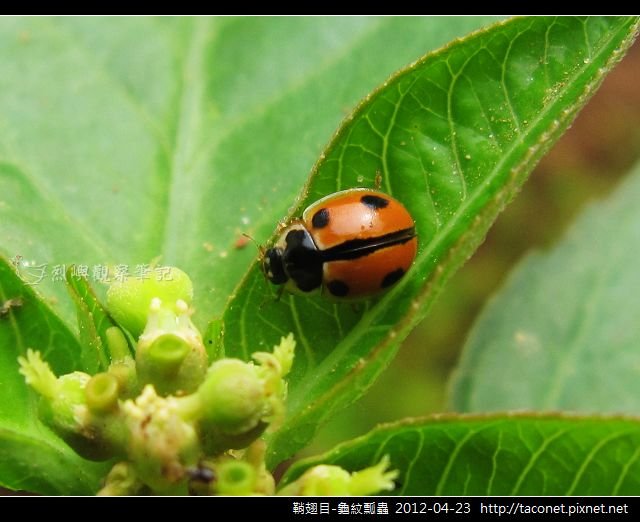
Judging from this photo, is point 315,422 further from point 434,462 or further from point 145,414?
point 145,414

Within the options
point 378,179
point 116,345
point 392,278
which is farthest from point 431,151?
point 116,345

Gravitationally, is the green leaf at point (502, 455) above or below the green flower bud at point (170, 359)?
below

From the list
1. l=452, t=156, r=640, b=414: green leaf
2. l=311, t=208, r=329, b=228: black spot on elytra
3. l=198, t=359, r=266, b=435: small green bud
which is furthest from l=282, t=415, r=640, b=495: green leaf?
l=452, t=156, r=640, b=414: green leaf

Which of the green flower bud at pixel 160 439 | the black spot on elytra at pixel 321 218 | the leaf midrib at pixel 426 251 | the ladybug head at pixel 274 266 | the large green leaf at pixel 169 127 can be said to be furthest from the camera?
the large green leaf at pixel 169 127

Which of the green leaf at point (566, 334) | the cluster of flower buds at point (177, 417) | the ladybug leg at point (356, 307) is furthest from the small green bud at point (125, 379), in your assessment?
the green leaf at point (566, 334)

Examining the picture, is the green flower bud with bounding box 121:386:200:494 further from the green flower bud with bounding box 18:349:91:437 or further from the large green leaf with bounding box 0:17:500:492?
the large green leaf with bounding box 0:17:500:492

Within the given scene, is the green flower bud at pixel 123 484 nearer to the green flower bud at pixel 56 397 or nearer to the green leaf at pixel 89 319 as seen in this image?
the green flower bud at pixel 56 397
